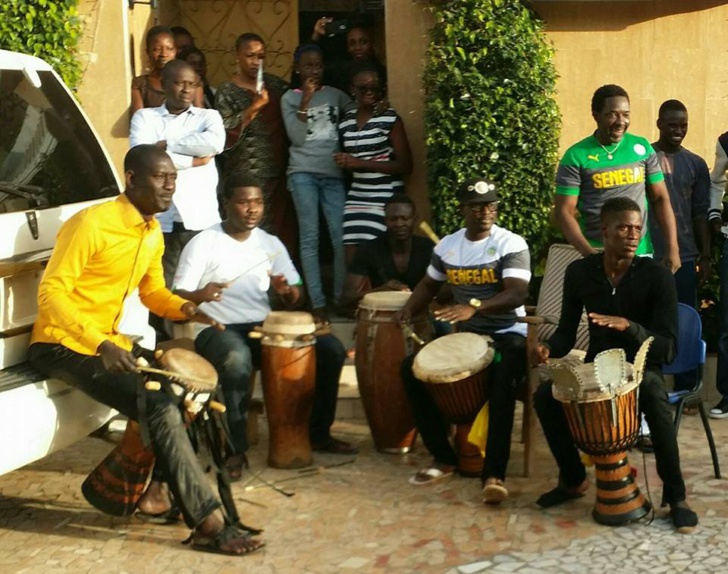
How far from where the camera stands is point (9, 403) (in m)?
5.30

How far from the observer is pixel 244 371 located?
6.74 meters

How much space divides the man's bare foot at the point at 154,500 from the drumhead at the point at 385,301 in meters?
1.60

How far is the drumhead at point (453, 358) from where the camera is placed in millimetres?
6500

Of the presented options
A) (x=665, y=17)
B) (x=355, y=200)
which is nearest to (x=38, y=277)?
(x=355, y=200)

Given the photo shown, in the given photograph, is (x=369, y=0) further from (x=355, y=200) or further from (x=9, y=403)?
(x=9, y=403)

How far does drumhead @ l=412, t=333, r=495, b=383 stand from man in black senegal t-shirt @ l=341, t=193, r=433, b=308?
790 millimetres

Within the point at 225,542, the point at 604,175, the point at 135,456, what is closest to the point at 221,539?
the point at 225,542

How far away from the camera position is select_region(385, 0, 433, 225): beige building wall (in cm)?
895

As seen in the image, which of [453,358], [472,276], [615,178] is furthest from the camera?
[615,178]

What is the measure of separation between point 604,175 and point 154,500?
9.91 feet

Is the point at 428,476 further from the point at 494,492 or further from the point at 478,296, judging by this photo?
the point at 478,296

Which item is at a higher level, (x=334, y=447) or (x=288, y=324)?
(x=288, y=324)

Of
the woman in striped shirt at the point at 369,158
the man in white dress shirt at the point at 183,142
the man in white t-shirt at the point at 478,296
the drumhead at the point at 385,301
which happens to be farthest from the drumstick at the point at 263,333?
the woman in striped shirt at the point at 369,158

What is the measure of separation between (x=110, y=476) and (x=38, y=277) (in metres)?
0.95
